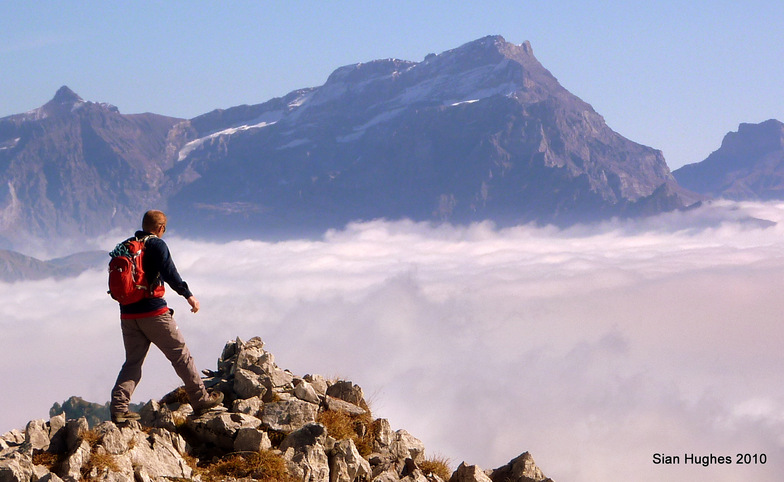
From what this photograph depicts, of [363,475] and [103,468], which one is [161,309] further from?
[363,475]

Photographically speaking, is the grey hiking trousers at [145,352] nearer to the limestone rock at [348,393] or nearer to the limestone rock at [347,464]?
the limestone rock at [347,464]

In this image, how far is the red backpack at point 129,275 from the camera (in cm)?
1431

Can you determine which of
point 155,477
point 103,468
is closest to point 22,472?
point 103,468

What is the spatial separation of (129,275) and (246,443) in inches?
133

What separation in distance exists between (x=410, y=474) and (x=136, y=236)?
20.6ft

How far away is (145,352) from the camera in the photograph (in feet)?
50.6

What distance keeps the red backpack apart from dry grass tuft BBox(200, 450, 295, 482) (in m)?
3.15

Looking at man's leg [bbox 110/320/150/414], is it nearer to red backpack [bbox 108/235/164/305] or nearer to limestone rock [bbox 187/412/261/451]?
red backpack [bbox 108/235/164/305]

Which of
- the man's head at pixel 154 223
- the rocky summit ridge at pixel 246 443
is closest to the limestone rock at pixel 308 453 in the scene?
the rocky summit ridge at pixel 246 443

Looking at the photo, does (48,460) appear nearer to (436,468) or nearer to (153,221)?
(153,221)

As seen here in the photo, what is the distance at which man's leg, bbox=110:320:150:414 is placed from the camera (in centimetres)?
1504

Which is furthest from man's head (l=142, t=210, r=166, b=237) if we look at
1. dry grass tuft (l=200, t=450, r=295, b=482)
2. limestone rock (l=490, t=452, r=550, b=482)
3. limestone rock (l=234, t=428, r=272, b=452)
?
limestone rock (l=490, t=452, r=550, b=482)

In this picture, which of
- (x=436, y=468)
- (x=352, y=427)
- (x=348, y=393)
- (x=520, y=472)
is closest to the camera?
(x=436, y=468)

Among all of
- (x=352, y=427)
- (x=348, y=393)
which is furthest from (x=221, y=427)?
(x=348, y=393)
